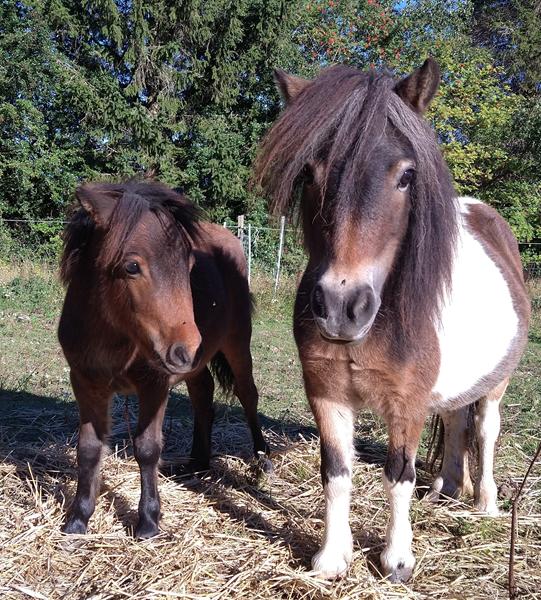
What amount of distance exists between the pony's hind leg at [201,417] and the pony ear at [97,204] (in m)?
1.61

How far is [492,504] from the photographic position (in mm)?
3359

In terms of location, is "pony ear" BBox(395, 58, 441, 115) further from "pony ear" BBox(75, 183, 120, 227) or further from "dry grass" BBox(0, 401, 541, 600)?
"dry grass" BBox(0, 401, 541, 600)

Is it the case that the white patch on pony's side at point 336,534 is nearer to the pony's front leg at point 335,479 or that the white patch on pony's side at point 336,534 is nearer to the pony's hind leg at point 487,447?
the pony's front leg at point 335,479

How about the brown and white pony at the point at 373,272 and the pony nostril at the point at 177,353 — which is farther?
the pony nostril at the point at 177,353

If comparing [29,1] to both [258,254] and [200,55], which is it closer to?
[200,55]

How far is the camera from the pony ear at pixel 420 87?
216cm

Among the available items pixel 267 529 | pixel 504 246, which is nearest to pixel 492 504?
pixel 267 529

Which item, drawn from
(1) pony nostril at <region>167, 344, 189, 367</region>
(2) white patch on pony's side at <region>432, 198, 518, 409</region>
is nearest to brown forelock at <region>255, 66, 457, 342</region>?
(2) white patch on pony's side at <region>432, 198, 518, 409</region>

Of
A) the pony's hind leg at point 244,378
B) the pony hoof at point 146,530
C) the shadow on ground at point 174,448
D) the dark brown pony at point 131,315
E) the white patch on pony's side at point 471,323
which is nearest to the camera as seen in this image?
the dark brown pony at point 131,315

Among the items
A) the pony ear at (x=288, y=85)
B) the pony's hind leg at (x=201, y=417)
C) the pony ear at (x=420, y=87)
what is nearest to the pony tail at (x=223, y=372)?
the pony's hind leg at (x=201, y=417)

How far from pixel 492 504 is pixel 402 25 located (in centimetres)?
1953

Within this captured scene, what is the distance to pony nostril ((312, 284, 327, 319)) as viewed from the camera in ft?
6.26

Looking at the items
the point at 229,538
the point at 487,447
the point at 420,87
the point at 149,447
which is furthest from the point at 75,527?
the point at 420,87

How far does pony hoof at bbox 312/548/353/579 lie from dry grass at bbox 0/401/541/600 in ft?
0.17
